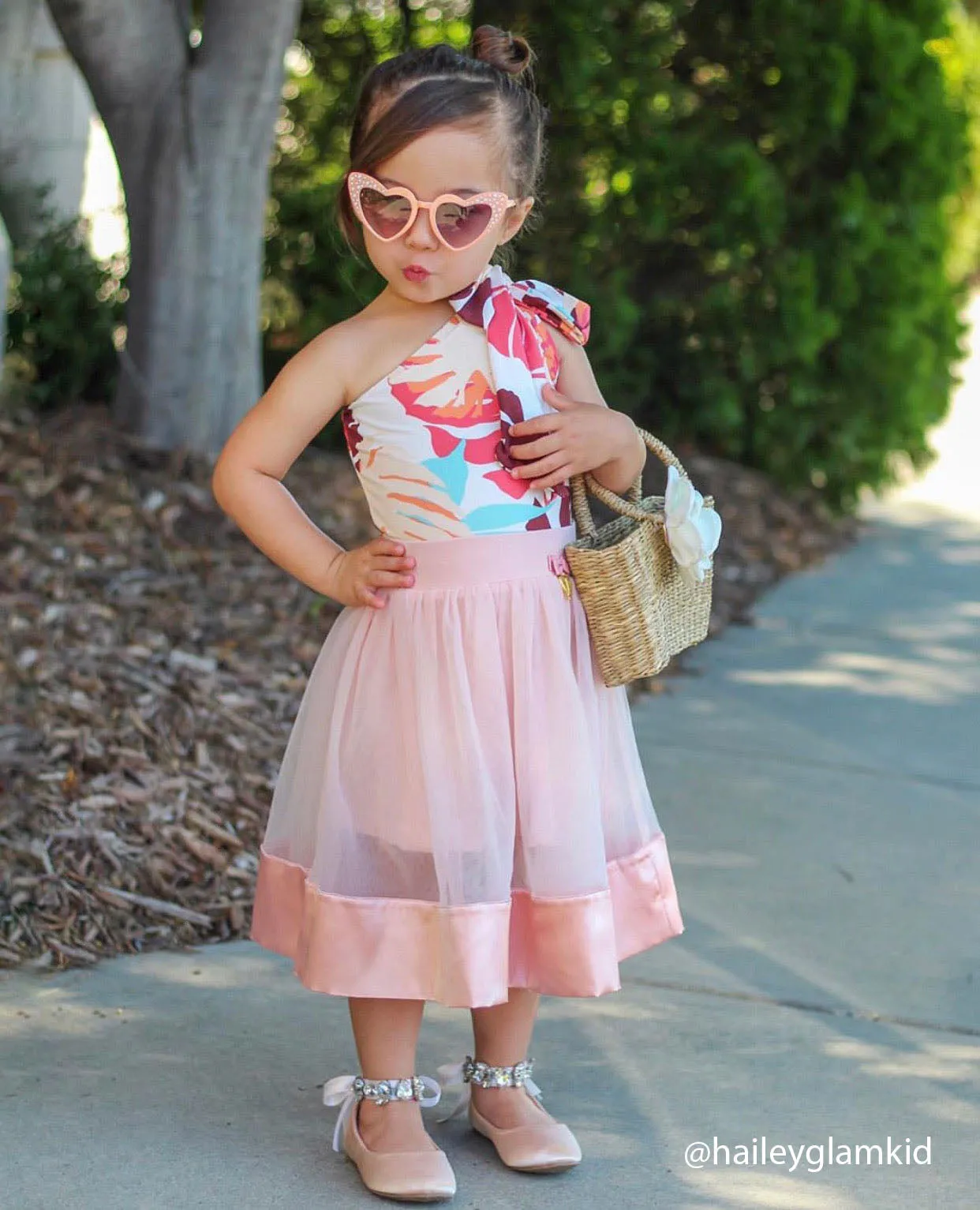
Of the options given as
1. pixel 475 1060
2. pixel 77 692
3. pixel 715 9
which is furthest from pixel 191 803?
pixel 715 9

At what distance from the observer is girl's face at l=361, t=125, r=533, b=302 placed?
2.34 m

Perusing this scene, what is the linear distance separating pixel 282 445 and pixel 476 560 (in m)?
0.33

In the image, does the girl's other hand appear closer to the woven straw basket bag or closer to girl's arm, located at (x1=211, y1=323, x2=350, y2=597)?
girl's arm, located at (x1=211, y1=323, x2=350, y2=597)

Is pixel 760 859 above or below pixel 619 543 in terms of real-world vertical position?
below

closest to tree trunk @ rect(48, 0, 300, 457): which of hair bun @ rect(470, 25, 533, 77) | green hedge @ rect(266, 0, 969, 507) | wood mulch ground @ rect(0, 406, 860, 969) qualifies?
wood mulch ground @ rect(0, 406, 860, 969)

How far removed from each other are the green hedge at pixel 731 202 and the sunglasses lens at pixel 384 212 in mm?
4179

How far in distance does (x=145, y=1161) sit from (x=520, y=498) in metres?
1.14

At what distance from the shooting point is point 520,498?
2.47 m

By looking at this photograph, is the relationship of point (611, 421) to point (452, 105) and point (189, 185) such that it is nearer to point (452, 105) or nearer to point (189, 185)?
point (452, 105)

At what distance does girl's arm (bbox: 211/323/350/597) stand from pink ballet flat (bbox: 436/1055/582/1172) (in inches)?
34.0

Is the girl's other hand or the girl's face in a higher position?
the girl's face

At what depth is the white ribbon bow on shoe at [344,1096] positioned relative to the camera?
8.43 ft

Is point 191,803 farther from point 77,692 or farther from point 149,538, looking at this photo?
point 149,538

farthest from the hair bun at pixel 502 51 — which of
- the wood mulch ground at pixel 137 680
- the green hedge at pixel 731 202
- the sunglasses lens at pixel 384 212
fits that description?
the green hedge at pixel 731 202
